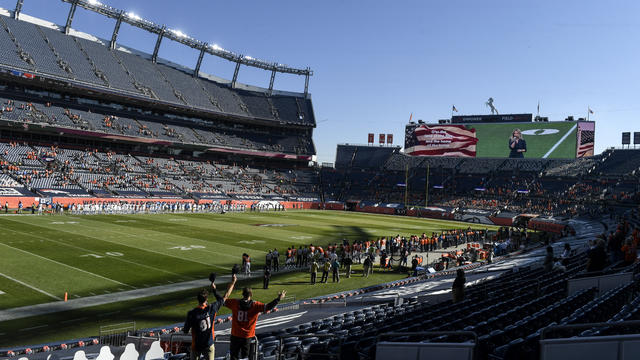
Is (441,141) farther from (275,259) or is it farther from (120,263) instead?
(120,263)

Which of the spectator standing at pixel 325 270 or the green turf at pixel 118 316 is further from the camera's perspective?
the spectator standing at pixel 325 270

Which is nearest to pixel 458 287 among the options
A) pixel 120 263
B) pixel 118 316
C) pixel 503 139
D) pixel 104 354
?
pixel 104 354

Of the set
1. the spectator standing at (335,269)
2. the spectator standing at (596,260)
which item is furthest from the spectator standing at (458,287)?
the spectator standing at (335,269)

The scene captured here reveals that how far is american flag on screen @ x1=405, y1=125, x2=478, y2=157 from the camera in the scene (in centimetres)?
7150

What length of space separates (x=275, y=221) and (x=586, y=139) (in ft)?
153

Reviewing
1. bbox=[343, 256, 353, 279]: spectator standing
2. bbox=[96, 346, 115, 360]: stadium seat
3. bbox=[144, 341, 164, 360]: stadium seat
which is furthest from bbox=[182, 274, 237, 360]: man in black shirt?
bbox=[343, 256, 353, 279]: spectator standing

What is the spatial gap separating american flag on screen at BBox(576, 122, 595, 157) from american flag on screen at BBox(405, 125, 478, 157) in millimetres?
14550

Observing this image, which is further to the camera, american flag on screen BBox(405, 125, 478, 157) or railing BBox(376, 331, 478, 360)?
american flag on screen BBox(405, 125, 478, 157)

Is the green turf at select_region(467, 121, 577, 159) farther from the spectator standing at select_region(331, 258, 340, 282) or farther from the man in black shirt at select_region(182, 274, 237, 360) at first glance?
the man in black shirt at select_region(182, 274, 237, 360)

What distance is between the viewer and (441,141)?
240 feet

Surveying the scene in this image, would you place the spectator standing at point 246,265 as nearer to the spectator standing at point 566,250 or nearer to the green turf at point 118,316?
the green turf at point 118,316

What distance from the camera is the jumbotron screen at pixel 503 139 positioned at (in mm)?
62531

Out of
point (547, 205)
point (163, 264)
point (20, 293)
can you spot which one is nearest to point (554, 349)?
point (20, 293)

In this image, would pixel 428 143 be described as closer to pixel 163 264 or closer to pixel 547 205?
pixel 547 205
